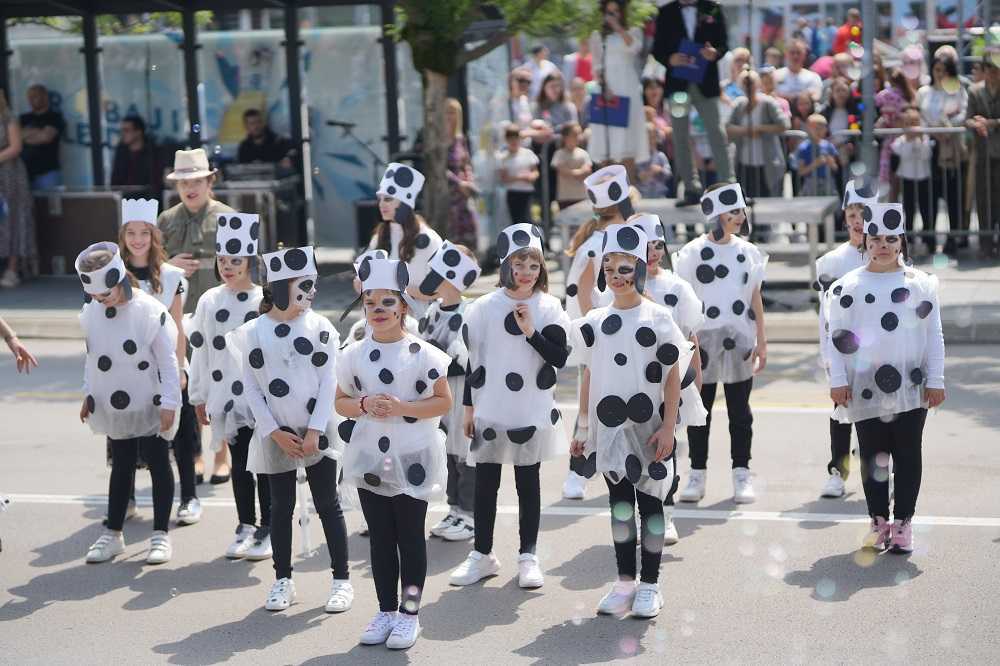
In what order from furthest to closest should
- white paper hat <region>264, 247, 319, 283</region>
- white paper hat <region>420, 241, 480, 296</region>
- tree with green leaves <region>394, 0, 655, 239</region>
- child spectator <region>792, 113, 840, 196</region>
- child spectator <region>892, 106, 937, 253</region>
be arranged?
child spectator <region>792, 113, 840, 196</region>, child spectator <region>892, 106, 937, 253</region>, tree with green leaves <region>394, 0, 655, 239</region>, white paper hat <region>420, 241, 480, 296</region>, white paper hat <region>264, 247, 319, 283</region>

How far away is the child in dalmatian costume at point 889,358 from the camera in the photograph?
8.10 m

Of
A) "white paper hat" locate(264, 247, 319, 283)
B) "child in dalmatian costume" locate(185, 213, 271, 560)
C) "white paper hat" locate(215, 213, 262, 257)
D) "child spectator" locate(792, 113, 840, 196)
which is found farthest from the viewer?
"child spectator" locate(792, 113, 840, 196)

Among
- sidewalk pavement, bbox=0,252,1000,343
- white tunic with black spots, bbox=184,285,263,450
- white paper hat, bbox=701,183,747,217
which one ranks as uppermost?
white paper hat, bbox=701,183,747,217

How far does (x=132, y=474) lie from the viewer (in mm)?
8859

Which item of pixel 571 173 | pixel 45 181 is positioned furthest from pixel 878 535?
pixel 45 181

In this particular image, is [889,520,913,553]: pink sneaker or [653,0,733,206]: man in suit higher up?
[653,0,733,206]: man in suit

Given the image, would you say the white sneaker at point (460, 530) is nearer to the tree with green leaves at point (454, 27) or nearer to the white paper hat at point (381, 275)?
the white paper hat at point (381, 275)

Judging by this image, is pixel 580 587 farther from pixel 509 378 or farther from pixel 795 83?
pixel 795 83

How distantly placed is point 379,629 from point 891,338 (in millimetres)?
2851

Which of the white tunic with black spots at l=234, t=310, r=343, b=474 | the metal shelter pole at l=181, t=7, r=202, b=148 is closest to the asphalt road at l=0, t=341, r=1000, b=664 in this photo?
the white tunic with black spots at l=234, t=310, r=343, b=474

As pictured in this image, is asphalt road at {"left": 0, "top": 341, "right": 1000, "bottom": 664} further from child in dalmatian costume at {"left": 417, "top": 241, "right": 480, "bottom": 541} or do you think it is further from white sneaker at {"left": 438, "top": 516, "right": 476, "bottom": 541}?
child in dalmatian costume at {"left": 417, "top": 241, "right": 480, "bottom": 541}

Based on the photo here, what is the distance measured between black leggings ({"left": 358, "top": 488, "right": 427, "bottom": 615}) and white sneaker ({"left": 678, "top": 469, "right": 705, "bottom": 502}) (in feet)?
8.63

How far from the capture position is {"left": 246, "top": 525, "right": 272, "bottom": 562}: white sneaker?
881 centimetres

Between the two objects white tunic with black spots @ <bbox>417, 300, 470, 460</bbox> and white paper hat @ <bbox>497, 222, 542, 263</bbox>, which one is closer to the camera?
white paper hat @ <bbox>497, 222, 542, 263</bbox>
